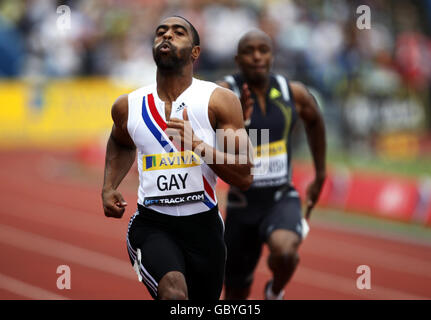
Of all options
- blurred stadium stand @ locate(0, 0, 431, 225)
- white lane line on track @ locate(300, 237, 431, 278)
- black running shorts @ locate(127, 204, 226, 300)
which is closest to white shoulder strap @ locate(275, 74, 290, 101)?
black running shorts @ locate(127, 204, 226, 300)

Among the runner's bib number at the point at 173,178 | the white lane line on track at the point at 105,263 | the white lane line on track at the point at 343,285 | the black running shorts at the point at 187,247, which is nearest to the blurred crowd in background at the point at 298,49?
the white lane line on track at the point at 105,263

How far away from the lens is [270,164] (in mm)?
6445

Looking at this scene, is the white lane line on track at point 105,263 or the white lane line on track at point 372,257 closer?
the white lane line on track at point 105,263

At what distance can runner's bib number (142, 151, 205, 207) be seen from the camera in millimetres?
4809

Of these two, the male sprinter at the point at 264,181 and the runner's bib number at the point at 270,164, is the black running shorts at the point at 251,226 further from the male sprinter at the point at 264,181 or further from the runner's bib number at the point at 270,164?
the runner's bib number at the point at 270,164

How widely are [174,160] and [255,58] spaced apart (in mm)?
1878

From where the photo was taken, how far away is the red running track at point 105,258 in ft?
27.8

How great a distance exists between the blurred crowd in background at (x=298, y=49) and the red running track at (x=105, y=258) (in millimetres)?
5676

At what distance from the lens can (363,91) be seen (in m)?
17.4

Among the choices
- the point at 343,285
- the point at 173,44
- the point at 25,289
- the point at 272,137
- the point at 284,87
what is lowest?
the point at 343,285

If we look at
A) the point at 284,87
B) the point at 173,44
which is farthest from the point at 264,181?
the point at 173,44

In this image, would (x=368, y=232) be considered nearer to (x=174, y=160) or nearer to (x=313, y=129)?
(x=313, y=129)

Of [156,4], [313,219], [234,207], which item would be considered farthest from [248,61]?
[156,4]

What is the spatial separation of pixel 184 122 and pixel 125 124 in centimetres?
54
